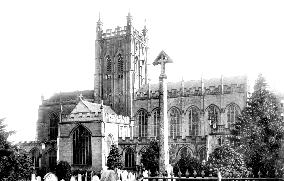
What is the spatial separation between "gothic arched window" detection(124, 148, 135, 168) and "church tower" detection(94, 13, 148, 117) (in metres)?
5.84

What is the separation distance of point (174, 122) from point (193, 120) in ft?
7.79

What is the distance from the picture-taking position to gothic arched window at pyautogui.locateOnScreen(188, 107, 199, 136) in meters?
41.6

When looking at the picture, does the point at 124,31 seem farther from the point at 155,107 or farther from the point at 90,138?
the point at 90,138

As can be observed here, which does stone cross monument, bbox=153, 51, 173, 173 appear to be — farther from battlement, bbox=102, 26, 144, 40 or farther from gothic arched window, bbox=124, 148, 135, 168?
battlement, bbox=102, 26, 144, 40

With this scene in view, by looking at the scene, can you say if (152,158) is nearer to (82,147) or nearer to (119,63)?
(82,147)

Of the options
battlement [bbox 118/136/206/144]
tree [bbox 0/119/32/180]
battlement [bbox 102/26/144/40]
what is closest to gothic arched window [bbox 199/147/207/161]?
battlement [bbox 118/136/206/144]

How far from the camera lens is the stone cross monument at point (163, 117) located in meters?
14.4

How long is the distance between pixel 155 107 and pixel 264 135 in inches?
797

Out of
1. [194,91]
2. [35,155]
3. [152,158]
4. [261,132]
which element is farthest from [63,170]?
[261,132]

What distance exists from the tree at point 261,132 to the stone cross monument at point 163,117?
10.9 m

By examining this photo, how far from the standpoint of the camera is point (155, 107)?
44000mm

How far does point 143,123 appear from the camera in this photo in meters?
44.6

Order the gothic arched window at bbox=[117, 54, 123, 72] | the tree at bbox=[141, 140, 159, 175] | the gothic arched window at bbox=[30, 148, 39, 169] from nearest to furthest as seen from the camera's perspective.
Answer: the tree at bbox=[141, 140, 159, 175]
the gothic arched window at bbox=[30, 148, 39, 169]
the gothic arched window at bbox=[117, 54, 123, 72]

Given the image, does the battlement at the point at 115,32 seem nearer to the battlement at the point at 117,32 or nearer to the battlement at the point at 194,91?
the battlement at the point at 117,32
